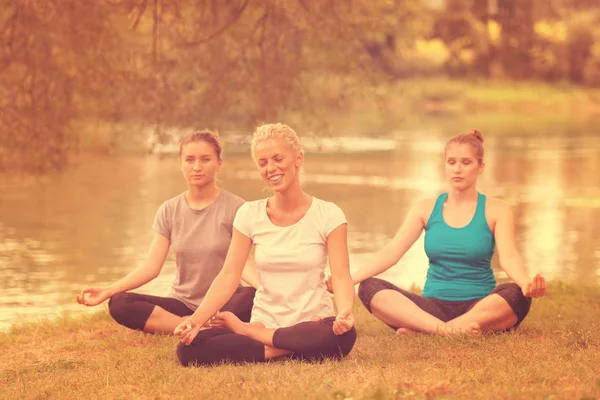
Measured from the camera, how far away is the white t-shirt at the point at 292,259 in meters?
5.91

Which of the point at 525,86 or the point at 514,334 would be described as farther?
the point at 525,86

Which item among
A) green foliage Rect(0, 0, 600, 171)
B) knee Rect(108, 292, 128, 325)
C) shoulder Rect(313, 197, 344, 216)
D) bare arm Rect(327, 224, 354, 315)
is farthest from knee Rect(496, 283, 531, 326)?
green foliage Rect(0, 0, 600, 171)

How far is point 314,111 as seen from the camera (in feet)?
35.0

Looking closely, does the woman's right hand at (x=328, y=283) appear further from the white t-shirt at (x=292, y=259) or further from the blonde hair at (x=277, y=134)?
the blonde hair at (x=277, y=134)

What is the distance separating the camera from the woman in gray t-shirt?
6.70 metres

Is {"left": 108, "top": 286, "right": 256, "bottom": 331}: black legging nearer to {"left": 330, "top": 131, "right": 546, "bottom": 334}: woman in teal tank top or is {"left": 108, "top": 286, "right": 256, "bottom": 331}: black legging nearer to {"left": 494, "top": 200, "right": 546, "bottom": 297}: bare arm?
{"left": 330, "top": 131, "right": 546, "bottom": 334}: woman in teal tank top

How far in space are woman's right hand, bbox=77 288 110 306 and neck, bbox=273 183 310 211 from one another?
1.23m

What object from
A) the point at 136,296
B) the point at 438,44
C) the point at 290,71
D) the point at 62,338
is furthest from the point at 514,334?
the point at 438,44

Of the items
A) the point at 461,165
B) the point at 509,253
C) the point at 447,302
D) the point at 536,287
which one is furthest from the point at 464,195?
the point at 536,287

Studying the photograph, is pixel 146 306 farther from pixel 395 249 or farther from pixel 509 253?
pixel 509 253

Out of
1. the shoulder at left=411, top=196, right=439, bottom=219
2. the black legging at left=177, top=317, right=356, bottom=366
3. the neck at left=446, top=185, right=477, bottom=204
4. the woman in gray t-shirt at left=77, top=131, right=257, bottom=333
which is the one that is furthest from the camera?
the shoulder at left=411, top=196, right=439, bottom=219

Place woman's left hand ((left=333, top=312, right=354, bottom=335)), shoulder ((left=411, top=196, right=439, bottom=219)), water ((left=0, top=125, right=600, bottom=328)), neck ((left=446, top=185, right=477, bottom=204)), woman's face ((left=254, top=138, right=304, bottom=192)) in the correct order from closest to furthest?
1. woman's left hand ((left=333, top=312, right=354, bottom=335))
2. woman's face ((left=254, top=138, right=304, bottom=192))
3. neck ((left=446, top=185, right=477, bottom=204))
4. shoulder ((left=411, top=196, right=439, bottom=219))
5. water ((left=0, top=125, right=600, bottom=328))

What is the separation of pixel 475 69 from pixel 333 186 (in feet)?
132

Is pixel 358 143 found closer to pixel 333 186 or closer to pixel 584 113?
pixel 333 186
